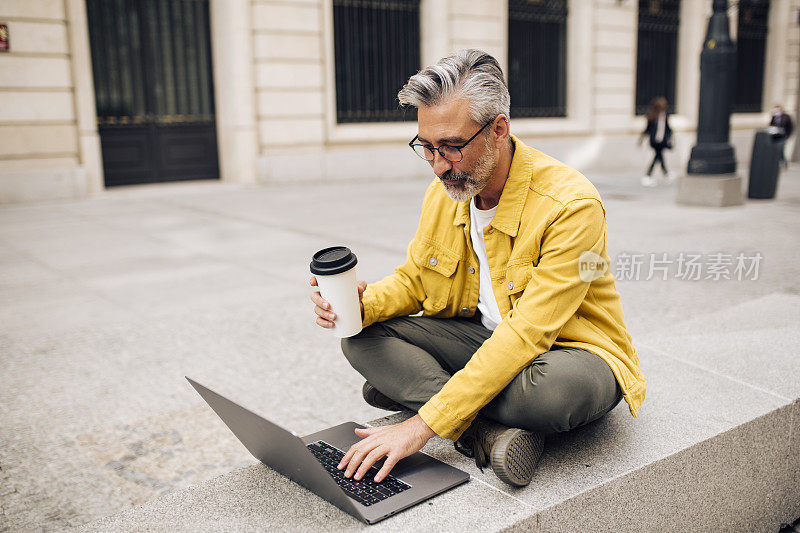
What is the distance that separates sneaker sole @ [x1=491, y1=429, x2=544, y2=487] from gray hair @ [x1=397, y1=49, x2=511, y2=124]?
0.98 metres

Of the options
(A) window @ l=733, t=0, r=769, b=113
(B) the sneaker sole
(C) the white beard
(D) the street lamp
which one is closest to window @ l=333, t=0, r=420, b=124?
(D) the street lamp

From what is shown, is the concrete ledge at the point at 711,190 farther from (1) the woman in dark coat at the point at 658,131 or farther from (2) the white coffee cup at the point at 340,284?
(2) the white coffee cup at the point at 340,284

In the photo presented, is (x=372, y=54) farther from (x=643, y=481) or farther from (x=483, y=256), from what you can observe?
(x=643, y=481)

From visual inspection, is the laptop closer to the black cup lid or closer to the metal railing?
the black cup lid

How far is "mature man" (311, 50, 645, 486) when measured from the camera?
2.12 m

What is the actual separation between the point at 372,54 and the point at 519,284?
1297 cm

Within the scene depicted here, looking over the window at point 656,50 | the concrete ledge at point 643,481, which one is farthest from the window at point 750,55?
the concrete ledge at point 643,481

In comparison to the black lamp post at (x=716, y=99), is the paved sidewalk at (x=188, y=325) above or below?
below

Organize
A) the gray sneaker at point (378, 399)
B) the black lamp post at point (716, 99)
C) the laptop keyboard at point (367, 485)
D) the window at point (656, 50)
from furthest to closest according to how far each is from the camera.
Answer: the window at point (656, 50) < the black lamp post at point (716, 99) < the gray sneaker at point (378, 399) < the laptop keyboard at point (367, 485)

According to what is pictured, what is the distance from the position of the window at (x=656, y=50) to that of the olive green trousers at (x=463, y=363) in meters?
17.2

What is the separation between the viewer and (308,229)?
8414mm

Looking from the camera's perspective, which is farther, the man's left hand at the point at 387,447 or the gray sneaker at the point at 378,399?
the gray sneaker at the point at 378,399

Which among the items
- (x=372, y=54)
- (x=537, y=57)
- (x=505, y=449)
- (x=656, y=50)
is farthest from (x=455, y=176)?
(x=656, y=50)

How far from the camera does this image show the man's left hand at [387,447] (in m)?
2.07
